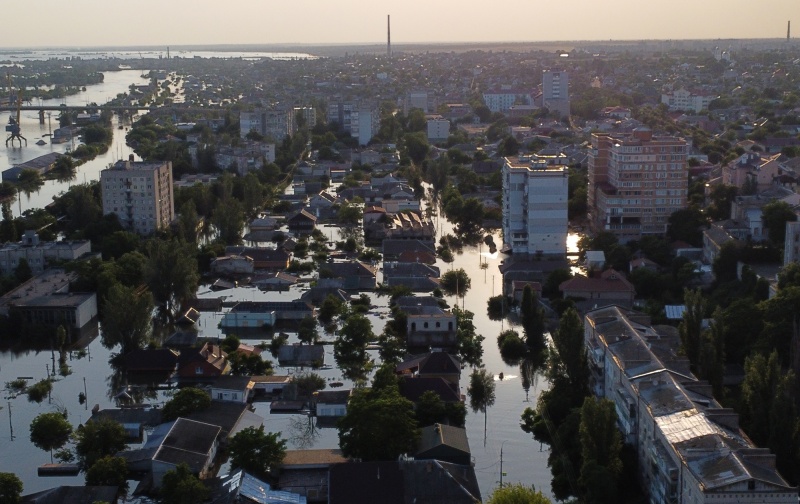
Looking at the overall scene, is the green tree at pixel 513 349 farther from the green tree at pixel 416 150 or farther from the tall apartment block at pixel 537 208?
the green tree at pixel 416 150

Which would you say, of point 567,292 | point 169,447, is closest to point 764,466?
point 169,447

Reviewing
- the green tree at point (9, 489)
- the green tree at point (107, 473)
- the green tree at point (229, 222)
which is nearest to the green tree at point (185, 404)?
the green tree at point (107, 473)

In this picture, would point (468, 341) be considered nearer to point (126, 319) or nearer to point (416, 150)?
point (126, 319)

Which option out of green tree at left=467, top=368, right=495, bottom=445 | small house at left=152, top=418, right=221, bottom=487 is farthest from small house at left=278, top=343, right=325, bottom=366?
small house at left=152, top=418, right=221, bottom=487

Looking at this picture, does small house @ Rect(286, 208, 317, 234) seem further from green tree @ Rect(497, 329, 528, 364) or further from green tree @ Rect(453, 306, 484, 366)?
green tree @ Rect(497, 329, 528, 364)

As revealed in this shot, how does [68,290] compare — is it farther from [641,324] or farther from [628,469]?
[628,469]

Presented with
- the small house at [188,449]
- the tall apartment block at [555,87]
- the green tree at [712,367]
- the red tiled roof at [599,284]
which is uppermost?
the tall apartment block at [555,87]
